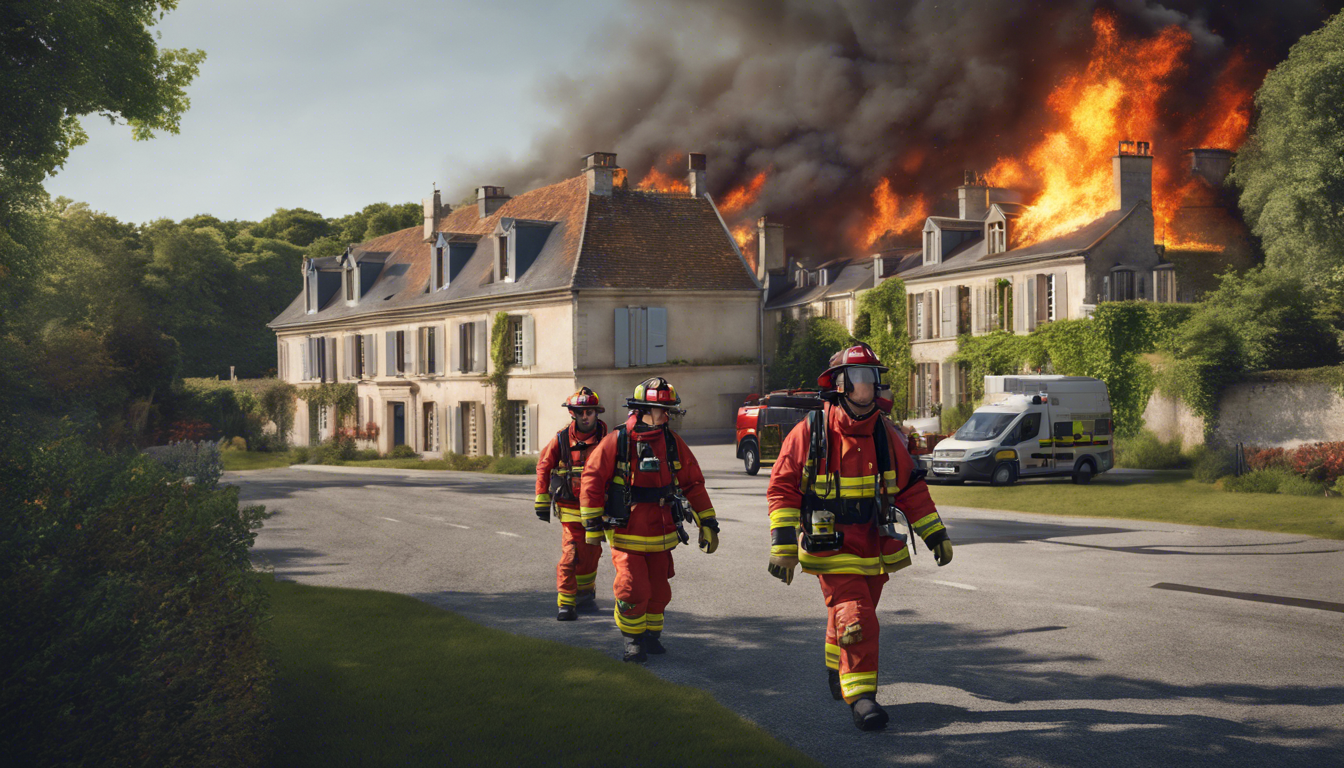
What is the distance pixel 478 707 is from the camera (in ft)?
20.2

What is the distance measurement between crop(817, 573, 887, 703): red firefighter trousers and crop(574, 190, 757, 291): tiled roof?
90.1ft

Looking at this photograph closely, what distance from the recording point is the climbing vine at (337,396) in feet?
143

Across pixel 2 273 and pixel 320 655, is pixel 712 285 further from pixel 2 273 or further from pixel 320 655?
pixel 320 655

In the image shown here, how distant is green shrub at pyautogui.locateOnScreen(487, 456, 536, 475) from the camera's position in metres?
30.1

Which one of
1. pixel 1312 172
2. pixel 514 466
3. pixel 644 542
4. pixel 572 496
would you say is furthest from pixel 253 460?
pixel 1312 172

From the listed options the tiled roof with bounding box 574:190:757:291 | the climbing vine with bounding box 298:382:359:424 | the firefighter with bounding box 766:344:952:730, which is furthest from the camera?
the climbing vine with bounding box 298:382:359:424

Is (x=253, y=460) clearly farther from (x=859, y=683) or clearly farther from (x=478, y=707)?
(x=859, y=683)

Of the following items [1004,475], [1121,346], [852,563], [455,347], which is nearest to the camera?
[852,563]

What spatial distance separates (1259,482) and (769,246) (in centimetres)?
3360

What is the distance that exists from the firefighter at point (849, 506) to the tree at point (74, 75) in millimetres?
13068

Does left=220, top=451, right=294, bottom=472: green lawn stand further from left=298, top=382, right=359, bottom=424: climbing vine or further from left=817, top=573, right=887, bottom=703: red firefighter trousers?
left=817, top=573, right=887, bottom=703: red firefighter trousers

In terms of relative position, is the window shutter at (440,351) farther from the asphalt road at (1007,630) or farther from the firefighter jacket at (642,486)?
the firefighter jacket at (642,486)

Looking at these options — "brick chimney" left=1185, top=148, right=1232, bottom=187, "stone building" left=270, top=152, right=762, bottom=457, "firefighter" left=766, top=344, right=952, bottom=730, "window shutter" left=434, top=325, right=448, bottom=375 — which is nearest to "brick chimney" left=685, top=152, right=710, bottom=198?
"stone building" left=270, top=152, right=762, bottom=457

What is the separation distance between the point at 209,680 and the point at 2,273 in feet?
32.7
